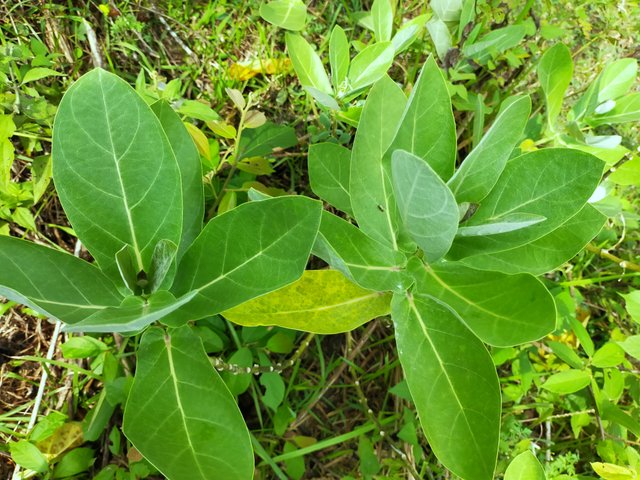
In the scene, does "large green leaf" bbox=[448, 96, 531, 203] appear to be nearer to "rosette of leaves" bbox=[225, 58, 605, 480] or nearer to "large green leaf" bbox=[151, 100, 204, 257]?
"rosette of leaves" bbox=[225, 58, 605, 480]

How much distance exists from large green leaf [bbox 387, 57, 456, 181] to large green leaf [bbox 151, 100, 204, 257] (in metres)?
0.49

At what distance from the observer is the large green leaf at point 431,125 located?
1107 millimetres

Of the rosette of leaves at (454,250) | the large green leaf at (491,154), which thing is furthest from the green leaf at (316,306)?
the large green leaf at (491,154)

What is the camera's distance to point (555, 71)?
64.9 inches

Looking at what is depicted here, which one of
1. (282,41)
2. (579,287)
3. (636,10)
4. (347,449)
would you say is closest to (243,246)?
(347,449)

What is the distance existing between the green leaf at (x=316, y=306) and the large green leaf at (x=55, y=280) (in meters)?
0.30

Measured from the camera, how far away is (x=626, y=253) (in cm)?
219

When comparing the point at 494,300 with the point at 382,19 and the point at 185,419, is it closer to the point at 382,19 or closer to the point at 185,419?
the point at 185,419

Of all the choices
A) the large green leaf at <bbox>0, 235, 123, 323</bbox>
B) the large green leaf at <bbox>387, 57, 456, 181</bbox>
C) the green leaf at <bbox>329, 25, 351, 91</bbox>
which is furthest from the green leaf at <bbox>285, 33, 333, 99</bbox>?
the large green leaf at <bbox>0, 235, 123, 323</bbox>

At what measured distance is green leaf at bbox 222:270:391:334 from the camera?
1222 mm

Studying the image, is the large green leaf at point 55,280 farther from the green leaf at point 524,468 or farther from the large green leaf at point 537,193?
the green leaf at point 524,468

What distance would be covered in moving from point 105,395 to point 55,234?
2.12ft

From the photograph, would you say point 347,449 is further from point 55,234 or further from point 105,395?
point 55,234

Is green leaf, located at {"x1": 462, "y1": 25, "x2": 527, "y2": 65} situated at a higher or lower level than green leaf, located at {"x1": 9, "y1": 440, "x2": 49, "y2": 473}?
higher
